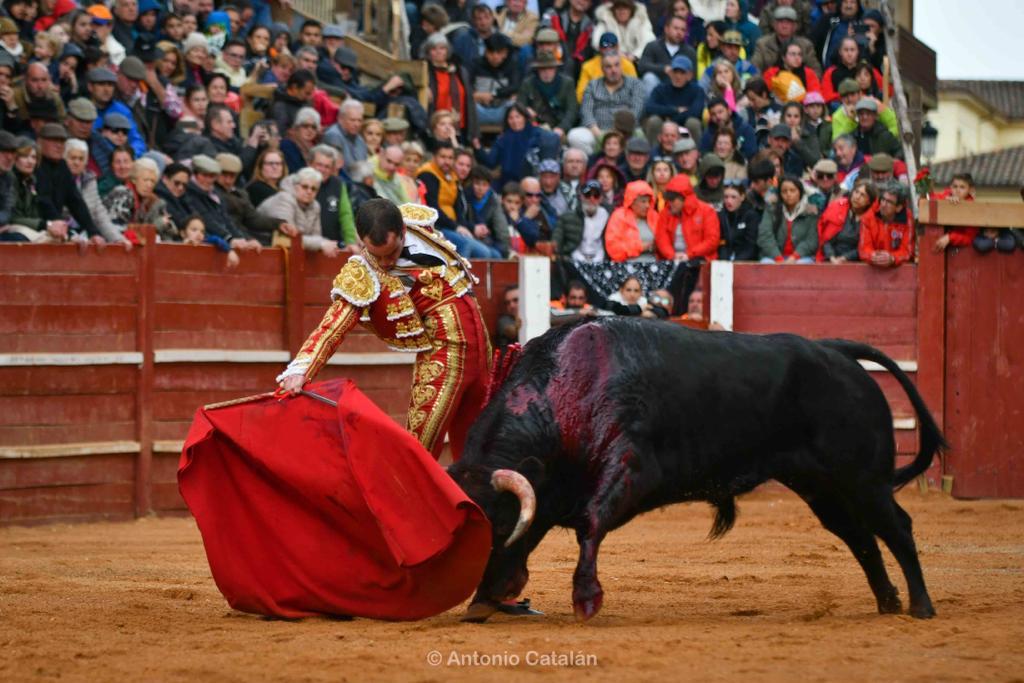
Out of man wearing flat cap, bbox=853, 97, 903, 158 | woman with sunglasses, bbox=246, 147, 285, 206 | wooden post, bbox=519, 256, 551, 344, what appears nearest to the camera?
woman with sunglasses, bbox=246, 147, 285, 206

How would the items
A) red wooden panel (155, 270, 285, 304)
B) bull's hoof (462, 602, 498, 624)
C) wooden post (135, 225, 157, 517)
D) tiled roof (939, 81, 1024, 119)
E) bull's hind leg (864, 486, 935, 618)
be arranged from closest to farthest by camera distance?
1. bull's hoof (462, 602, 498, 624)
2. bull's hind leg (864, 486, 935, 618)
3. wooden post (135, 225, 157, 517)
4. red wooden panel (155, 270, 285, 304)
5. tiled roof (939, 81, 1024, 119)

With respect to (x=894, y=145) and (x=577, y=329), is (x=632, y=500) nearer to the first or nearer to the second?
(x=577, y=329)

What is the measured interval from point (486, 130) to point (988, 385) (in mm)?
4428

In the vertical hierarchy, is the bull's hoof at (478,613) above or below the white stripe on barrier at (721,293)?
below

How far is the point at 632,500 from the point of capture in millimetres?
5723

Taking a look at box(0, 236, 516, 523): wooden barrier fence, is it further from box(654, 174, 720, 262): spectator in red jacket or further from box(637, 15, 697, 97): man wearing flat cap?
box(637, 15, 697, 97): man wearing flat cap

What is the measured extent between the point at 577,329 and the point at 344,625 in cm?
138

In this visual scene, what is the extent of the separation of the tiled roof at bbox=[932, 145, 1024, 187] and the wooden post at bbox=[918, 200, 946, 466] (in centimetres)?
2861

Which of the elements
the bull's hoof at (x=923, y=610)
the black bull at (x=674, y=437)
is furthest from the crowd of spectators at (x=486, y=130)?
the bull's hoof at (x=923, y=610)

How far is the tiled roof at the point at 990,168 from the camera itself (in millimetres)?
39562

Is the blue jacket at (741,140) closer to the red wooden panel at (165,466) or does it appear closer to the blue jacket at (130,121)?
the blue jacket at (130,121)

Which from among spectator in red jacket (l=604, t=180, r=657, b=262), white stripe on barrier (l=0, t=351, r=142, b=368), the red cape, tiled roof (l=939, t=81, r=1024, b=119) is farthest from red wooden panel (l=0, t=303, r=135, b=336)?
tiled roof (l=939, t=81, r=1024, b=119)

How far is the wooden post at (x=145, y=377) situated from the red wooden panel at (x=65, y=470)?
0.08 m

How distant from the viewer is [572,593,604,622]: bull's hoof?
215 inches
